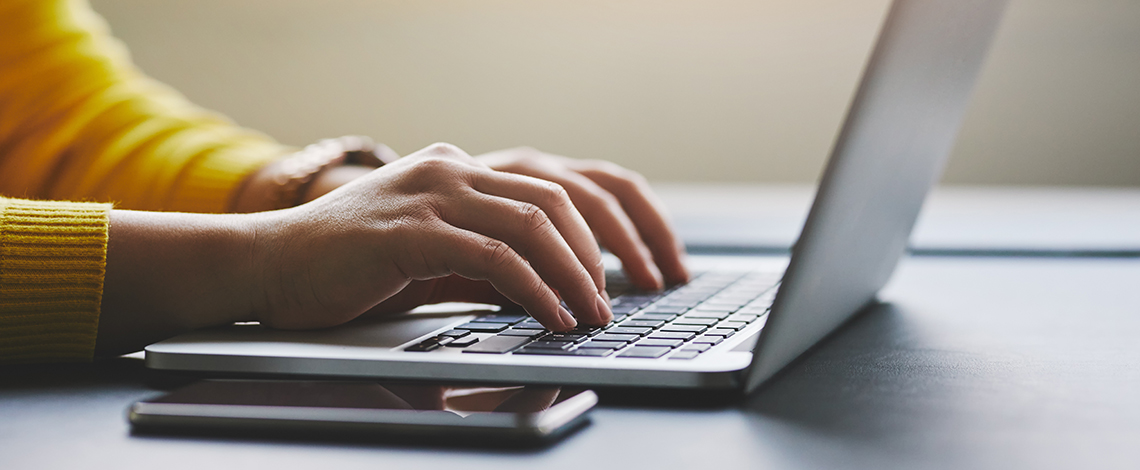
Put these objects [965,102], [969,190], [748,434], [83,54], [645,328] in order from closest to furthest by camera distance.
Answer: [748,434] < [645,328] < [965,102] < [83,54] < [969,190]

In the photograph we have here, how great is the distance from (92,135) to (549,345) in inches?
23.9

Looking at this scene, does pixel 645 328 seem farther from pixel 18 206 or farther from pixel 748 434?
pixel 18 206

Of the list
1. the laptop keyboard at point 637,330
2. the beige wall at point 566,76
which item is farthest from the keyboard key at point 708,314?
the beige wall at point 566,76

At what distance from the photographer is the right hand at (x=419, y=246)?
0.38 m

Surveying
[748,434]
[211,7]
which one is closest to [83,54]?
[748,434]

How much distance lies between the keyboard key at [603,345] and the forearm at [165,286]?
0.15 metres

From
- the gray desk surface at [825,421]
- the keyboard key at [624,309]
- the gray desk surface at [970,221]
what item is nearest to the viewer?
the gray desk surface at [825,421]

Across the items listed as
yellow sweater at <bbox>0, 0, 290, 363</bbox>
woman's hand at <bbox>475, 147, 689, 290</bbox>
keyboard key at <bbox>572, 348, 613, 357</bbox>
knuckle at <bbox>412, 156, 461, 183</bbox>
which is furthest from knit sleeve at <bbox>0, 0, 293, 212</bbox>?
keyboard key at <bbox>572, 348, 613, 357</bbox>

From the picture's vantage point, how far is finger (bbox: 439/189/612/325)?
1.29 feet

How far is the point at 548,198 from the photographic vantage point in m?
0.42

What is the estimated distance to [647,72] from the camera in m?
1.84

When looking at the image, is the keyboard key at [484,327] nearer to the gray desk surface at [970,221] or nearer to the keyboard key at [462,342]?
the keyboard key at [462,342]

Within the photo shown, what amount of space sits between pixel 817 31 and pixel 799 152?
0.80 feet

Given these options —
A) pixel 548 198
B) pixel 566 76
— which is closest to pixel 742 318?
pixel 548 198
